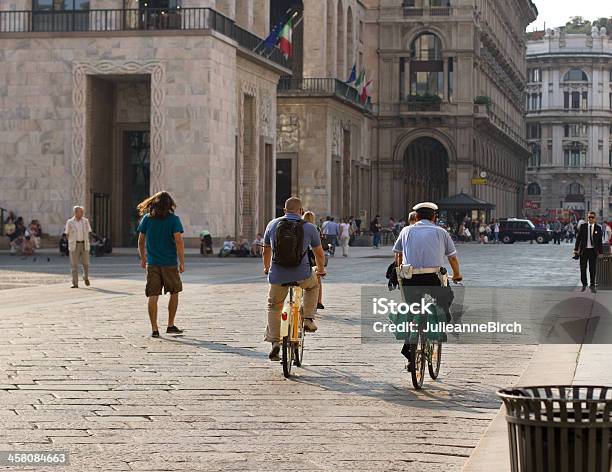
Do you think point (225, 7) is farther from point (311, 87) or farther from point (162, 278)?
point (162, 278)

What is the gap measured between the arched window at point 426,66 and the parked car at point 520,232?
9350 millimetres

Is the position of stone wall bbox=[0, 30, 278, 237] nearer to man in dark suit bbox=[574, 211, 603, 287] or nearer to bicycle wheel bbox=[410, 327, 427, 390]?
man in dark suit bbox=[574, 211, 603, 287]

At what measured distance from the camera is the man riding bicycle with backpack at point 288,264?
13586mm

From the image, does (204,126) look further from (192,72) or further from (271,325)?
(271,325)

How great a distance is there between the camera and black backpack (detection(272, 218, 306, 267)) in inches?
534

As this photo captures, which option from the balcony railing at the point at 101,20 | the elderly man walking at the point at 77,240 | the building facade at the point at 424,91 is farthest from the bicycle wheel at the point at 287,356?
the building facade at the point at 424,91

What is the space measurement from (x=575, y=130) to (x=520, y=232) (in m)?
82.0

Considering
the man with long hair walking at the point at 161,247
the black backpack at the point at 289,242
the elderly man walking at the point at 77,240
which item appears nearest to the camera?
the black backpack at the point at 289,242

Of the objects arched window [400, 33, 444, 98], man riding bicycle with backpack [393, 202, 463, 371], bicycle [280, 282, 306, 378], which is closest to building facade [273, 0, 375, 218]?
arched window [400, 33, 444, 98]

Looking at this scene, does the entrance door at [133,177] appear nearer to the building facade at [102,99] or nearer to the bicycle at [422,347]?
the building facade at [102,99]

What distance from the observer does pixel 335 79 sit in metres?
66.2

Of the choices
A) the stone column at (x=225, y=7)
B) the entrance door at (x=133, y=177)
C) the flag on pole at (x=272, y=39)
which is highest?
the stone column at (x=225, y=7)

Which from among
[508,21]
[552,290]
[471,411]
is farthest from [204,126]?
[508,21]

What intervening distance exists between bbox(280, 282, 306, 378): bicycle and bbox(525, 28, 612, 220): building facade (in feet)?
497
